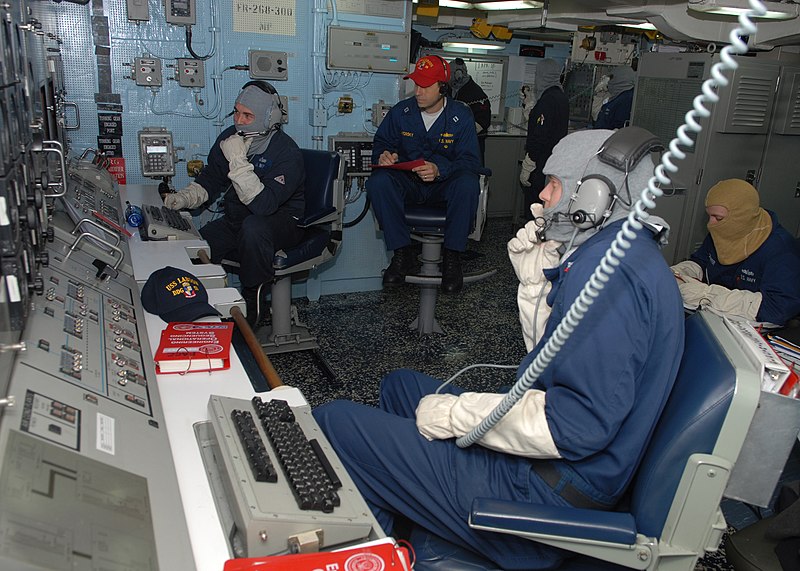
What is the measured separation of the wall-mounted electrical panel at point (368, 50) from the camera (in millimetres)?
3891

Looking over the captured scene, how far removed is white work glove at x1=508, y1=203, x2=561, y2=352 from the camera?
1720mm

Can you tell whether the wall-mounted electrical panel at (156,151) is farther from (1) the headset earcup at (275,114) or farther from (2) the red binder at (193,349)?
(2) the red binder at (193,349)

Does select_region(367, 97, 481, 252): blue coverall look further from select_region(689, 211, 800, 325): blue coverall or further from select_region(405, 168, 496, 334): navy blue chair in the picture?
select_region(689, 211, 800, 325): blue coverall

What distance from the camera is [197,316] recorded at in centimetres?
193

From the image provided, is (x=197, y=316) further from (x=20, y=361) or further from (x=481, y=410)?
(x=481, y=410)

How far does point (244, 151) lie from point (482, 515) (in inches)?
98.7

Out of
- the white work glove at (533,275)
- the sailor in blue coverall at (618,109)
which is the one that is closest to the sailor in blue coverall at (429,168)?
the white work glove at (533,275)

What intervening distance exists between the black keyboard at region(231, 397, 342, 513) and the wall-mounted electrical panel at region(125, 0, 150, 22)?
2.96m

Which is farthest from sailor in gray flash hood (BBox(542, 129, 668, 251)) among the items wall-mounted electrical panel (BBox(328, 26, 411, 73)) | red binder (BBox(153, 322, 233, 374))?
wall-mounted electrical panel (BBox(328, 26, 411, 73))

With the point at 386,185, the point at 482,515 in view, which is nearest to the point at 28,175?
the point at 482,515

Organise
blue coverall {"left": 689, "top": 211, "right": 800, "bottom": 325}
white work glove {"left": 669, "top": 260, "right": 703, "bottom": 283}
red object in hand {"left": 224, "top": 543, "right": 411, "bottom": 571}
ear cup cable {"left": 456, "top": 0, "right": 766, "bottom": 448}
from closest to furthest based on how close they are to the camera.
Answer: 1. ear cup cable {"left": 456, "top": 0, "right": 766, "bottom": 448}
2. red object in hand {"left": 224, "top": 543, "right": 411, "bottom": 571}
3. blue coverall {"left": 689, "top": 211, "right": 800, "bottom": 325}
4. white work glove {"left": 669, "top": 260, "right": 703, "bottom": 283}

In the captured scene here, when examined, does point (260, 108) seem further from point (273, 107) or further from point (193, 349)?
point (193, 349)

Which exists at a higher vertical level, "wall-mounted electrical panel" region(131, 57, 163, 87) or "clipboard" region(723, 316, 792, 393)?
"wall-mounted electrical panel" region(131, 57, 163, 87)

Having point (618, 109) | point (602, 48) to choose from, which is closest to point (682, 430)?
point (618, 109)
